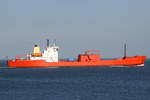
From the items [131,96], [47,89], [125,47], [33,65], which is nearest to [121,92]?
[131,96]

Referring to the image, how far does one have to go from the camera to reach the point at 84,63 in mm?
122625

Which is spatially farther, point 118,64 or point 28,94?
point 118,64

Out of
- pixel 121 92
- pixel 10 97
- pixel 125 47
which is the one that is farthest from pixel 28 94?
pixel 125 47

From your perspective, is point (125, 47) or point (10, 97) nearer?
point (10, 97)

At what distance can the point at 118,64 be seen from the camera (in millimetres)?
122500

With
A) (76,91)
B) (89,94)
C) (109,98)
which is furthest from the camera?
(76,91)

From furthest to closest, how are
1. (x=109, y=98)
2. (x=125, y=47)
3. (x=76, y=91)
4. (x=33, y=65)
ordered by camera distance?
(x=125, y=47)
(x=33, y=65)
(x=76, y=91)
(x=109, y=98)

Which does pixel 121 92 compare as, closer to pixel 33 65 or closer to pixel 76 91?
pixel 76 91

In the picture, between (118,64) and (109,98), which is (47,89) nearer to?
(109,98)

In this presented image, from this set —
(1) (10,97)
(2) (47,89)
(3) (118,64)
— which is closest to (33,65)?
(3) (118,64)

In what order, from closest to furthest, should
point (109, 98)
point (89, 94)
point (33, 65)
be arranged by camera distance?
point (109, 98) < point (89, 94) < point (33, 65)

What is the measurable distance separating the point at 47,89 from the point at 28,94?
18.3 ft

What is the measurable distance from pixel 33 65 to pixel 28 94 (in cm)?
6793

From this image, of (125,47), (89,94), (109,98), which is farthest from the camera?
(125,47)
